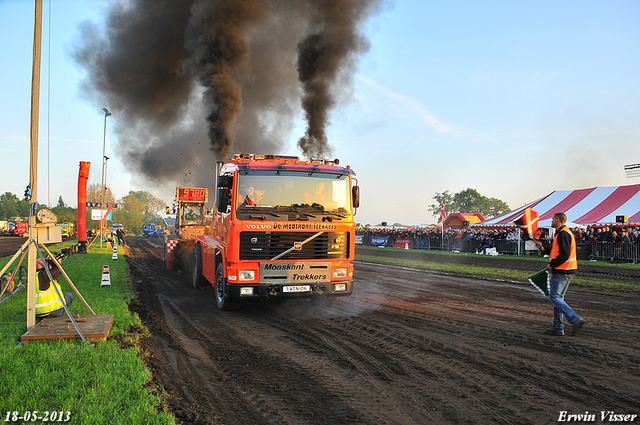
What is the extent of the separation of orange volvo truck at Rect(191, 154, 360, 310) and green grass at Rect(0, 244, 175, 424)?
6.27 ft

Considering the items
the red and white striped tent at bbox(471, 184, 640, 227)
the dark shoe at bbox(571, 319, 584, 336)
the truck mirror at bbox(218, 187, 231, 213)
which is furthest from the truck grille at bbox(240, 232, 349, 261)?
the red and white striped tent at bbox(471, 184, 640, 227)

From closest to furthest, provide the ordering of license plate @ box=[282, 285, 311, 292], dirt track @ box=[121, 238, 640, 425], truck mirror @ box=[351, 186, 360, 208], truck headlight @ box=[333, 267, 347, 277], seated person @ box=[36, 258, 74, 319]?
1. dirt track @ box=[121, 238, 640, 425]
2. seated person @ box=[36, 258, 74, 319]
3. license plate @ box=[282, 285, 311, 292]
4. truck headlight @ box=[333, 267, 347, 277]
5. truck mirror @ box=[351, 186, 360, 208]

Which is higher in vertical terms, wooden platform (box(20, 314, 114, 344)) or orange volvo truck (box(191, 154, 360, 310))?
orange volvo truck (box(191, 154, 360, 310))

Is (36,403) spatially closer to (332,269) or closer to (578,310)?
(332,269)

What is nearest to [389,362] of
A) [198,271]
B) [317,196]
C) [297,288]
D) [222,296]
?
[297,288]

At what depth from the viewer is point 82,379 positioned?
3.94 meters

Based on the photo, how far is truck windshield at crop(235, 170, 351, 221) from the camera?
7242 mm

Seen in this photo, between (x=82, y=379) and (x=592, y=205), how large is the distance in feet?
87.5

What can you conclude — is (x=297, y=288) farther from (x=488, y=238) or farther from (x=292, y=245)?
(x=488, y=238)

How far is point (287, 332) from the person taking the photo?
20.5 feet

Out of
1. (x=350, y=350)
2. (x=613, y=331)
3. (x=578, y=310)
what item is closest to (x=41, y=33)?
(x=350, y=350)

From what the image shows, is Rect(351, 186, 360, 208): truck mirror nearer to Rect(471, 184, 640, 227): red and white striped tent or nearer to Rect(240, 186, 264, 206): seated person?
Rect(240, 186, 264, 206): seated person

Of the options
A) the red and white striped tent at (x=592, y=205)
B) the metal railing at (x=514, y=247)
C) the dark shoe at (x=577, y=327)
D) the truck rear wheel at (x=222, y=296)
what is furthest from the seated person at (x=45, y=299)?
the metal railing at (x=514, y=247)

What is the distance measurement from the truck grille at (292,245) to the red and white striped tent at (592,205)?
16.7 m
